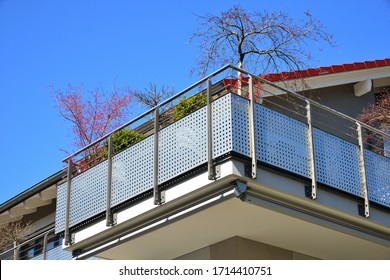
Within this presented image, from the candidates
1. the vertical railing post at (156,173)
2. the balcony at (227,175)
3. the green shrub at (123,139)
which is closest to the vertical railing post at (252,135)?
the balcony at (227,175)

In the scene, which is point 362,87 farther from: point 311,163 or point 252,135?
point 252,135

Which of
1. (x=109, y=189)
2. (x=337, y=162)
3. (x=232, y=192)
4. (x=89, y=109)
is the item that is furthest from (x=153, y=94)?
(x=232, y=192)

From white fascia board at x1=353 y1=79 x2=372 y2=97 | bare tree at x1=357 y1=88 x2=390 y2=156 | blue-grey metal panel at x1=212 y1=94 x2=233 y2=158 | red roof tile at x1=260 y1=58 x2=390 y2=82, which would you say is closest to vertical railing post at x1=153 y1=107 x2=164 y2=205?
blue-grey metal panel at x1=212 y1=94 x2=233 y2=158

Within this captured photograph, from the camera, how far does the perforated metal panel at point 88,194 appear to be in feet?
43.8

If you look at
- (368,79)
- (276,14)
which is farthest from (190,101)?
(368,79)

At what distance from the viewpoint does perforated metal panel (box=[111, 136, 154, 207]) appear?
40.8 feet

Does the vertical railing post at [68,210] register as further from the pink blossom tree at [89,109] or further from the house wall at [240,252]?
the pink blossom tree at [89,109]

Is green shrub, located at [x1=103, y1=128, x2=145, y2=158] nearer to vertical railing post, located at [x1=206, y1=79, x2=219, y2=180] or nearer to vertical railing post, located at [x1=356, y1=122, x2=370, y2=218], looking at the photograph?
vertical railing post, located at [x1=206, y1=79, x2=219, y2=180]

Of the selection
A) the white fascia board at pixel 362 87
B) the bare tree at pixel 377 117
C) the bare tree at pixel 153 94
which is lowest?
the bare tree at pixel 377 117

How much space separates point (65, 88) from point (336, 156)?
44.8 feet

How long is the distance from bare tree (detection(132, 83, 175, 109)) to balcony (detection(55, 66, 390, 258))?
1286 centimetres

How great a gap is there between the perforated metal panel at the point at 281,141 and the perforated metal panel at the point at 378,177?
1.61 metres
